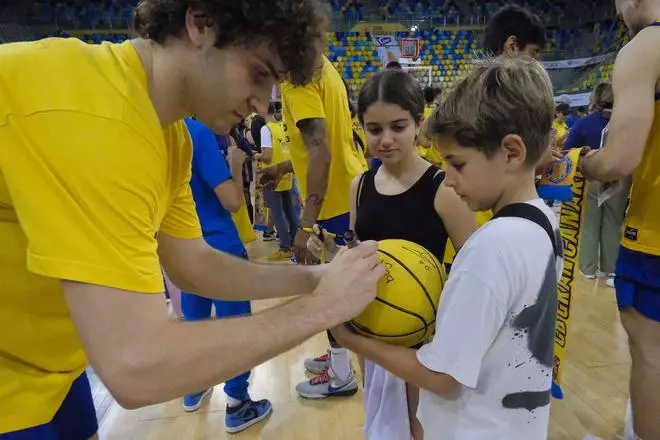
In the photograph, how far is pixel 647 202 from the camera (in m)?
1.70

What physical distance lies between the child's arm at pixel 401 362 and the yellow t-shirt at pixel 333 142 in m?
1.59

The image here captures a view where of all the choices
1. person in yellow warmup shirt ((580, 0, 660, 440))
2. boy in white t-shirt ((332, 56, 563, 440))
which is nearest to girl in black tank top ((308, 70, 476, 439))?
boy in white t-shirt ((332, 56, 563, 440))

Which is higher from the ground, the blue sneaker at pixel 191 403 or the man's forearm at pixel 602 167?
the man's forearm at pixel 602 167

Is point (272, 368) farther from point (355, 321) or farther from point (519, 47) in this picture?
point (519, 47)

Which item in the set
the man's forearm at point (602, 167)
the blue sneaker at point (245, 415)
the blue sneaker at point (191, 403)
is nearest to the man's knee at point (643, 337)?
the man's forearm at point (602, 167)

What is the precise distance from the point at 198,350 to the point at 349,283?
1.15 ft

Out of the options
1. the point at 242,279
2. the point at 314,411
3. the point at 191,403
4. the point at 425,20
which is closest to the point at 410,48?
the point at 425,20

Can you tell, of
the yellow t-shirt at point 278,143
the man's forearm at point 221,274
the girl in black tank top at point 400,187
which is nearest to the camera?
the man's forearm at point 221,274

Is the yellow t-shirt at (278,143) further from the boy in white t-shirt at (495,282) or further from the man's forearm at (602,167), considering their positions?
the boy in white t-shirt at (495,282)

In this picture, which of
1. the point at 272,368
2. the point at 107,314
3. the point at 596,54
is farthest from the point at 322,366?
the point at 596,54

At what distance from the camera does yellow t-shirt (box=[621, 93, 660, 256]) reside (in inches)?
65.2

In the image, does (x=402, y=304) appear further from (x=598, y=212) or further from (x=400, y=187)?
(x=598, y=212)

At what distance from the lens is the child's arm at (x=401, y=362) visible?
1042mm
